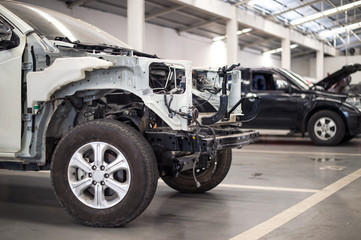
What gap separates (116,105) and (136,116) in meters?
0.62

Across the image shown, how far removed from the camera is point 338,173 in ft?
20.3

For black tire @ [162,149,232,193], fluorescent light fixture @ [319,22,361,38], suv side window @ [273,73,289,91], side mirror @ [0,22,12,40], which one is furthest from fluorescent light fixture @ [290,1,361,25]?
side mirror @ [0,22,12,40]

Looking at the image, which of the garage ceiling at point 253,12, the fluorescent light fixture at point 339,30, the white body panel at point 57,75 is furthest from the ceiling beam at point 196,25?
the white body panel at point 57,75

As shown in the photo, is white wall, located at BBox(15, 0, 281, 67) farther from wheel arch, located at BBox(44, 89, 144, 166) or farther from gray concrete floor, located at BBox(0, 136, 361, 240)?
wheel arch, located at BBox(44, 89, 144, 166)

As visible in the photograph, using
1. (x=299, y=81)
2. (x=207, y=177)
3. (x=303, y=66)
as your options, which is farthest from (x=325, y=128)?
(x=303, y=66)

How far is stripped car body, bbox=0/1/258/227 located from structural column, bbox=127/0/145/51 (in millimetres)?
10882

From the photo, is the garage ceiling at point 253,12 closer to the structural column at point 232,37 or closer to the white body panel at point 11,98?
the structural column at point 232,37

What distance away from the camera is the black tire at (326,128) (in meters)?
9.95

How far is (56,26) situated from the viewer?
14.9 feet

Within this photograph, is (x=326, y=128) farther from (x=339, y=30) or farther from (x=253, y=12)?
(x=339, y=30)

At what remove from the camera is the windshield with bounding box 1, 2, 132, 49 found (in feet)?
14.1

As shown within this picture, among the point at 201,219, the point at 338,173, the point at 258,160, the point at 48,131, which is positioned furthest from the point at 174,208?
the point at 258,160

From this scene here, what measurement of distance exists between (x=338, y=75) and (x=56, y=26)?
26.9 feet

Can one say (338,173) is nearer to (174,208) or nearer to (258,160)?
(258,160)
